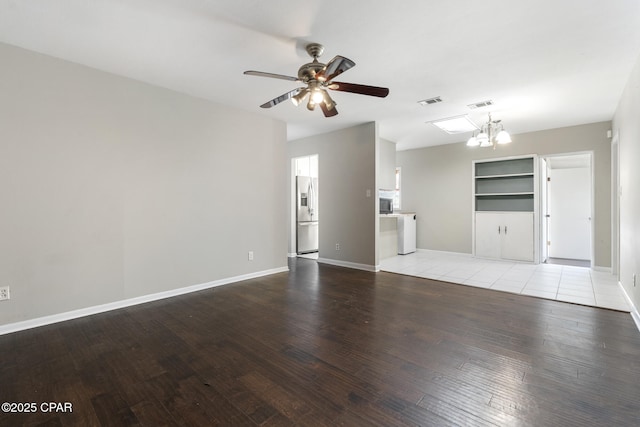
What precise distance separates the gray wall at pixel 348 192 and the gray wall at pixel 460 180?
Result: 8.79ft

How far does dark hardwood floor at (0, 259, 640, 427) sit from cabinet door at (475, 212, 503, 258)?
9.68ft

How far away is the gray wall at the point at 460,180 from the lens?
16.4 ft

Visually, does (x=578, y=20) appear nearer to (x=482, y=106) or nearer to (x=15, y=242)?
(x=482, y=106)

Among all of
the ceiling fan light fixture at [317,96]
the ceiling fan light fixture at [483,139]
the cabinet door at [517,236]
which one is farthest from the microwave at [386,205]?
the ceiling fan light fixture at [317,96]

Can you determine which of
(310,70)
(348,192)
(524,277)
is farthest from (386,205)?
(310,70)

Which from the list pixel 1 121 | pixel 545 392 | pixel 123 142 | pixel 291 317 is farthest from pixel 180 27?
pixel 545 392

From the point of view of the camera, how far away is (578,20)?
7.48 feet

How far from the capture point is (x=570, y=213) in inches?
259

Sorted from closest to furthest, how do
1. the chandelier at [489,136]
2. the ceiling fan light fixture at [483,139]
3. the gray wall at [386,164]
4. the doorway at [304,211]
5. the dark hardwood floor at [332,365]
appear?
the dark hardwood floor at [332,365], the chandelier at [489,136], the ceiling fan light fixture at [483,139], the gray wall at [386,164], the doorway at [304,211]

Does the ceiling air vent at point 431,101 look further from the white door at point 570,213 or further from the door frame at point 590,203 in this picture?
the white door at point 570,213

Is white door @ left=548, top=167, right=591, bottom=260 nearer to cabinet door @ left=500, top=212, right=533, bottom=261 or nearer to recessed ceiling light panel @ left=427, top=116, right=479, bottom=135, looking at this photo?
cabinet door @ left=500, top=212, right=533, bottom=261

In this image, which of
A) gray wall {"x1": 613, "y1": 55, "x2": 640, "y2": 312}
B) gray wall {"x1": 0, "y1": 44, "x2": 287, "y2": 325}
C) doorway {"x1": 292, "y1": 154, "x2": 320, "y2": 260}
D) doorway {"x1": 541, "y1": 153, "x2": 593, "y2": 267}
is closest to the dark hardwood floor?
gray wall {"x1": 0, "y1": 44, "x2": 287, "y2": 325}

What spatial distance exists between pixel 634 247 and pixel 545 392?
2.31 meters

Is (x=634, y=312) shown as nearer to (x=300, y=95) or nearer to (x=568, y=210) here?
(x=300, y=95)
